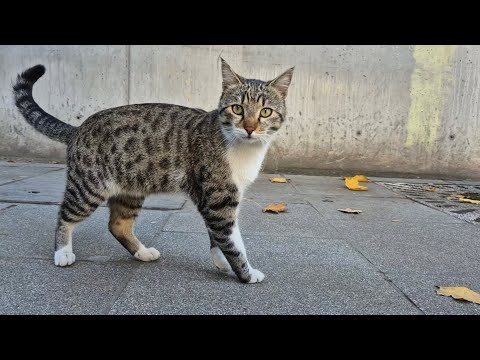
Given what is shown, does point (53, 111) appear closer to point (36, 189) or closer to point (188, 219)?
point (36, 189)

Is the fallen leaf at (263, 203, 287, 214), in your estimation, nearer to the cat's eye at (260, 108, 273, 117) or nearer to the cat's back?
the cat's back

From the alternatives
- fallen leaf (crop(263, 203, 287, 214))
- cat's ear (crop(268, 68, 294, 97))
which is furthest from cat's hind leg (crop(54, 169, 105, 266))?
fallen leaf (crop(263, 203, 287, 214))

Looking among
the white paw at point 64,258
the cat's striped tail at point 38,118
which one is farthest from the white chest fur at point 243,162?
the cat's striped tail at point 38,118

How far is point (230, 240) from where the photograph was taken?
8.93 feet

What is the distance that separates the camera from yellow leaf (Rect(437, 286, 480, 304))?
2420 millimetres

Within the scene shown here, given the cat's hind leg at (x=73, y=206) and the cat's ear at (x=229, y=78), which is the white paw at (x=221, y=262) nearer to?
the cat's hind leg at (x=73, y=206)

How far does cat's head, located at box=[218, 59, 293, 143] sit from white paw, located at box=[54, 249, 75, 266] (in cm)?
137

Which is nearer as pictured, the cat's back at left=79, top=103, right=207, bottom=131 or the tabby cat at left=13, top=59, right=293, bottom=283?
the tabby cat at left=13, top=59, right=293, bottom=283

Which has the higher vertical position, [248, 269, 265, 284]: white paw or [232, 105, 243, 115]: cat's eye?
[232, 105, 243, 115]: cat's eye

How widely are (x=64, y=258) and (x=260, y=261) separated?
138cm

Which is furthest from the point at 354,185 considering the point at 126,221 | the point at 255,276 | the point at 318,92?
the point at 126,221

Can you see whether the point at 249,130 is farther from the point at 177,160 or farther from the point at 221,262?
the point at 221,262

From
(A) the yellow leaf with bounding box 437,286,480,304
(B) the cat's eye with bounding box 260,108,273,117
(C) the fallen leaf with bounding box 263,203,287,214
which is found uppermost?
(B) the cat's eye with bounding box 260,108,273,117

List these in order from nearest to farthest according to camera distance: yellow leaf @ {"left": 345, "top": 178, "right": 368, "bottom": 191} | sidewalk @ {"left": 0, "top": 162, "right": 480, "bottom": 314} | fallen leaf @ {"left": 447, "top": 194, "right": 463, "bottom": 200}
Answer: sidewalk @ {"left": 0, "top": 162, "right": 480, "bottom": 314}
fallen leaf @ {"left": 447, "top": 194, "right": 463, "bottom": 200}
yellow leaf @ {"left": 345, "top": 178, "right": 368, "bottom": 191}
